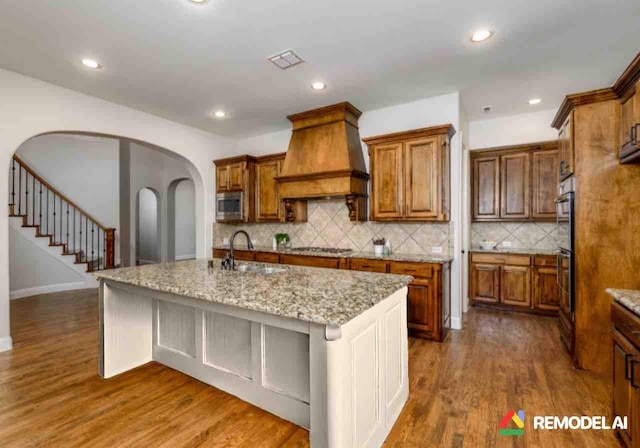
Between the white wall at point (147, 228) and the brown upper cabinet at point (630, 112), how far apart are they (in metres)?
10.6

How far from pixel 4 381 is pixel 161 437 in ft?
5.51

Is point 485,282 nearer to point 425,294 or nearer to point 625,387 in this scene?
point 425,294

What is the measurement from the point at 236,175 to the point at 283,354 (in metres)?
3.83

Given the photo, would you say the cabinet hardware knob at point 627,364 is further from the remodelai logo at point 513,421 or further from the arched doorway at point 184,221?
the arched doorway at point 184,221

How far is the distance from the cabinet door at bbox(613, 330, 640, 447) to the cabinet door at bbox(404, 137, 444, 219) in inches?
81.2

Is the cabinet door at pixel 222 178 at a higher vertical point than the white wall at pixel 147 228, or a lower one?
higher

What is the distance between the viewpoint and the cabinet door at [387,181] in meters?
3.83

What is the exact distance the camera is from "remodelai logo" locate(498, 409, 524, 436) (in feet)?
6.24

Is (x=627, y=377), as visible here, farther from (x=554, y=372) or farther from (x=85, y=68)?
(x=85, y=68)

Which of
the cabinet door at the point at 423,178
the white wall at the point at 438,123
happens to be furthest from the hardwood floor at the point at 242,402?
the cabinet door at the point at 423,178

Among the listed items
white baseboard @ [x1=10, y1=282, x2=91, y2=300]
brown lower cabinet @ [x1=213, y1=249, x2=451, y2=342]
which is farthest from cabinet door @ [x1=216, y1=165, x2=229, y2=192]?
white baseboard @ [x1=10, y1=282, x2=91, y2=300]

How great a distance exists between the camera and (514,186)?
4457 mm

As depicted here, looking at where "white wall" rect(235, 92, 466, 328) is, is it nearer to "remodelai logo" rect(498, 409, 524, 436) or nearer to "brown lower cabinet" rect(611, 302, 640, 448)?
"remodelai logo" rect(498, 409, 524, 436)

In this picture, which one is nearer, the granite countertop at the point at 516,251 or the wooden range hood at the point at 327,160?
the wooden range hood at the point at 327,160
